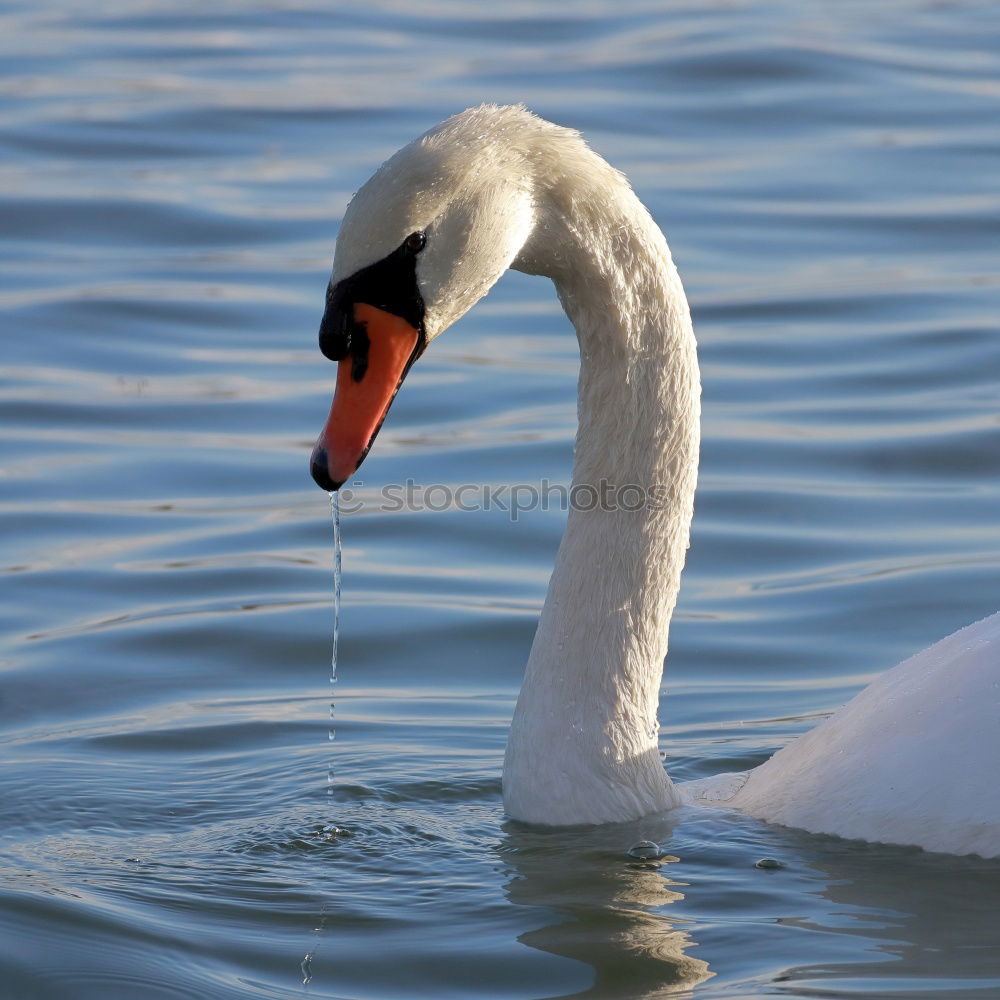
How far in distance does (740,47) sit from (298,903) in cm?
1258

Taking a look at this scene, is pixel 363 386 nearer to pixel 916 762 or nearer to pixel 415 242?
pixel 415 242

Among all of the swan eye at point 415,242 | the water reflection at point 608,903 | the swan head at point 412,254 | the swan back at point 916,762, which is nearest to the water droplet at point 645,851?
the water reflection at point 608,903

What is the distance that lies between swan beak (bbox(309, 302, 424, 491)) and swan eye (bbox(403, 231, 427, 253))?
0.16m

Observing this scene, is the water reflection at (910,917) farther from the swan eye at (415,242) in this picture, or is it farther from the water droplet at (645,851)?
the swan eye at (415,242)

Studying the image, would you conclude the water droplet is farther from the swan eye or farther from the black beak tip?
the swan eye

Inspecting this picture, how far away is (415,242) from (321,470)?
0.55m

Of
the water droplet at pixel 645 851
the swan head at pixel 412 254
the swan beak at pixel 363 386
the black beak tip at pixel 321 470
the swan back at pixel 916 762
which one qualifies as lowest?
the water droplet at pixel 645 851

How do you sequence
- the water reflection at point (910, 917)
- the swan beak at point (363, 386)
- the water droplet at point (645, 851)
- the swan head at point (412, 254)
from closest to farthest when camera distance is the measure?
the water reflection at point (910, 917) < the swan head at point (412, 254) < the swan beak at point (363, 386) < the water droplet at point (645, 851)

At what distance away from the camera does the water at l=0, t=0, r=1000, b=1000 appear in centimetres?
488

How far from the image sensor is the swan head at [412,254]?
15.9 ft

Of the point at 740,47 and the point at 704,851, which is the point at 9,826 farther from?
the point at 740,47

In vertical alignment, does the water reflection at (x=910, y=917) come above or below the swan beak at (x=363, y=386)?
below

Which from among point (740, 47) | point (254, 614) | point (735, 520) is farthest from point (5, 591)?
point (740, 47)

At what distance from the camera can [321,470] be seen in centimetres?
493
